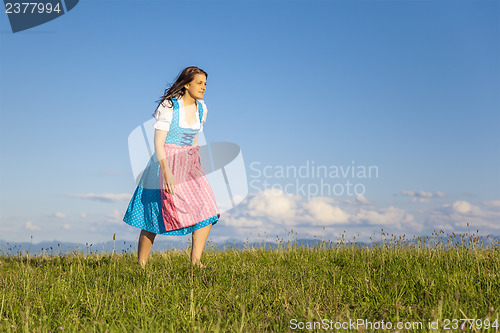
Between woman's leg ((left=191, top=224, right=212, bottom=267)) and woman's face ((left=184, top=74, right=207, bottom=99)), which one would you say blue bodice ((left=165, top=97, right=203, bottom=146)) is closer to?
woman's face ((left=184, top=74, right=207, bottom=99))

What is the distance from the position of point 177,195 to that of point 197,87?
4.85 feet

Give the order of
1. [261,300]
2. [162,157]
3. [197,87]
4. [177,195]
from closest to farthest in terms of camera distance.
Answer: [261,300] → [162,157] → [177,195] → [197,87]

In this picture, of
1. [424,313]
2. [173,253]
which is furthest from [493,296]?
[173,253]

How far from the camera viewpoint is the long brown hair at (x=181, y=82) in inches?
243

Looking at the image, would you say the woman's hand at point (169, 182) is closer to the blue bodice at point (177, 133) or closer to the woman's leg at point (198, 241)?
the blue bodice at point (177, 133)

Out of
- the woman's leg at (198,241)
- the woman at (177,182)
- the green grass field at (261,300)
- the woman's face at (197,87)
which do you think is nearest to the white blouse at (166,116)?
the woman at (177,182)

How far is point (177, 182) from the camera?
6055 mm

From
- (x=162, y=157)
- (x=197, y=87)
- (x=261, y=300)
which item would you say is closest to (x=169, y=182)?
(x=162, y=157)

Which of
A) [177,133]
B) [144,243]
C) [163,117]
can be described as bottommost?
[144,243]

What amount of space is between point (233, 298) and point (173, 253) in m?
4.29

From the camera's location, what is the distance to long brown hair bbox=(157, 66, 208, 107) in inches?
243

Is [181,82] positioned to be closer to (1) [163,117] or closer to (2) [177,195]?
(1) [163,117]

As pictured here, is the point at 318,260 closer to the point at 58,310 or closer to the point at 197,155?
the point at 197,155

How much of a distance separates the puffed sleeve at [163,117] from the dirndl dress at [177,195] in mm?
55
